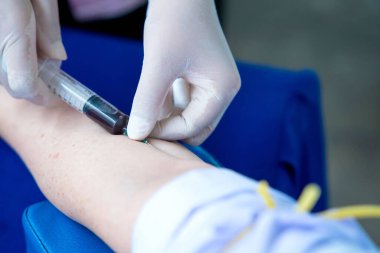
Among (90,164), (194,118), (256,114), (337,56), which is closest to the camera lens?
(90,164)

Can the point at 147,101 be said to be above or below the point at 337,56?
above

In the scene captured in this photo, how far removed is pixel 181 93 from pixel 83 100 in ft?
0.61

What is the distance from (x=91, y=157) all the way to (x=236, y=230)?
364mm

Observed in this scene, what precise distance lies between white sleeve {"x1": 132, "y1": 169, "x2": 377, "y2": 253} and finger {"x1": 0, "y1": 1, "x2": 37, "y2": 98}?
0.42m

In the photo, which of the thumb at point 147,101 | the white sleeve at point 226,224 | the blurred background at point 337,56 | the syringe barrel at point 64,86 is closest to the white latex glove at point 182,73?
the thumb at point 147,101

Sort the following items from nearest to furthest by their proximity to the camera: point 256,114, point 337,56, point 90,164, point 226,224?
1. point 226,224
2. point 90,164
3. point 256,114
4. point 337,56

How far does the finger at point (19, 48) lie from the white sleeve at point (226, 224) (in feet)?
1.38

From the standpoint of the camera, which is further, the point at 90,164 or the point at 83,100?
the point at 83,100

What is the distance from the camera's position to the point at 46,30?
0.95 meters

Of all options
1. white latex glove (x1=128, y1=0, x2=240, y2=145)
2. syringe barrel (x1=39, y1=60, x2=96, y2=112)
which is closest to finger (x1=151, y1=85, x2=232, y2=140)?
white latex glove (x1=128, y1=0, x2=240, y2=145)

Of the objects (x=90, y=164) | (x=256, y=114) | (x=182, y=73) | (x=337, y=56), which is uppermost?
(x=182, y=73)

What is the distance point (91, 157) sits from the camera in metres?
0.79

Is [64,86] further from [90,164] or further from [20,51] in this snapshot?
[90,164]

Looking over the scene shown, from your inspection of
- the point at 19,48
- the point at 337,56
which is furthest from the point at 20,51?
the point at 337,56
